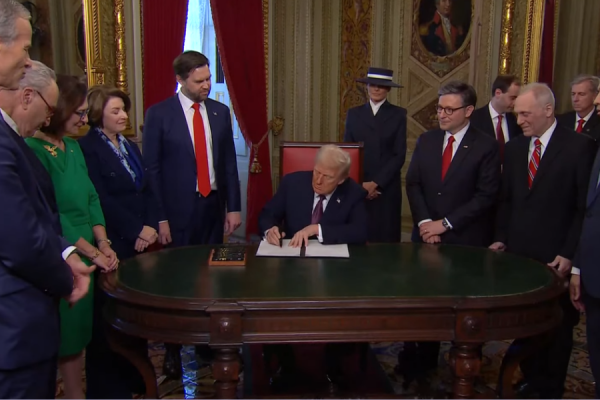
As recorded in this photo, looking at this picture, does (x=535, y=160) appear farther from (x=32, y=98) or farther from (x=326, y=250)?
(x=32, y=98)

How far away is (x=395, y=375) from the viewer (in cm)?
354

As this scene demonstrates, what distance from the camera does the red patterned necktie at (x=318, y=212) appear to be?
3197 mm

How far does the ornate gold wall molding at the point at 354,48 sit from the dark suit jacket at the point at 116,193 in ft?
13.5

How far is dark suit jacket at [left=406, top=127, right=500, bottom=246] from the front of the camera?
11.2 ft

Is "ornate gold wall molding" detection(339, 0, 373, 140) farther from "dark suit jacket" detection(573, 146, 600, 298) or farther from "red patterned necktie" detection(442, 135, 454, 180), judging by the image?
"dark suit jacket" detection(573, 146, 600, 298)

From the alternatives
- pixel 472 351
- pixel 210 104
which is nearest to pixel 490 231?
pixel 472 351

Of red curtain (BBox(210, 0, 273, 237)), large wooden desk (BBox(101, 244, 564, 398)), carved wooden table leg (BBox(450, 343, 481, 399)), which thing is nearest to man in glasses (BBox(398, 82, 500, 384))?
large wooden desk (BBox(101, 244, 564, 398))

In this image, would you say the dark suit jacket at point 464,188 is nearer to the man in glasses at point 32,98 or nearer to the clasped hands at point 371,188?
the clasped hands at point 371,188

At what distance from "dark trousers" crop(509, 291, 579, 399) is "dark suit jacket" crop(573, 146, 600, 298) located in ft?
1.95

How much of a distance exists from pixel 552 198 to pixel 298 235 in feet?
4.31

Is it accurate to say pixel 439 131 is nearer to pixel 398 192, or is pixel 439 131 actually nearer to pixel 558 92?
pixel 398 192

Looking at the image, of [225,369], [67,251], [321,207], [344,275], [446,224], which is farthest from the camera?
[446,224]

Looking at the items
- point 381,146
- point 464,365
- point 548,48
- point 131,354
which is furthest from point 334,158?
point 548,48

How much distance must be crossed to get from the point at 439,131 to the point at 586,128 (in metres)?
1.60
